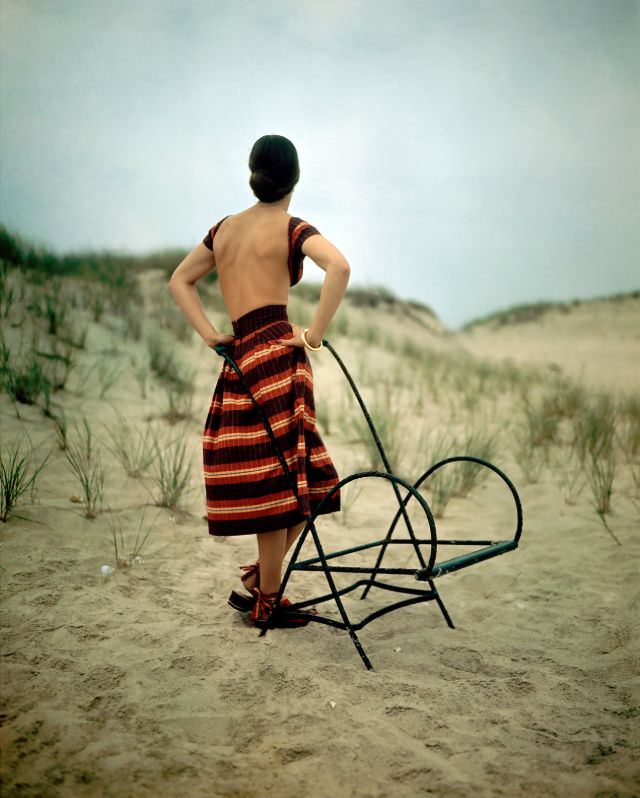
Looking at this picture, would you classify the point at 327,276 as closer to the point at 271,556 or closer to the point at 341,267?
the point at 341,267

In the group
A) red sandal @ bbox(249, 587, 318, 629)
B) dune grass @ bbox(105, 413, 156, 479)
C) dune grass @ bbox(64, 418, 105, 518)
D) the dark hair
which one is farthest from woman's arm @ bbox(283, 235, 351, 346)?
dune grass @ bbox(105, 413, 156, 479)

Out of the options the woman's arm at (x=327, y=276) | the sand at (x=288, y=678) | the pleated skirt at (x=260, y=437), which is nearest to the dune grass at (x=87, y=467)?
the sand at (x=288, y=678)

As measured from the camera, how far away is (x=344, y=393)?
22.4ft

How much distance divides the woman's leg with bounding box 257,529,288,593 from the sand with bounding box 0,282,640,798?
21 centimetres

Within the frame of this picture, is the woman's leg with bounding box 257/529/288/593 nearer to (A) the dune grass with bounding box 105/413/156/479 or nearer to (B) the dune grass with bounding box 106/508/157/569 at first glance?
(B) the dune grass with bounding box 106/508/157/569

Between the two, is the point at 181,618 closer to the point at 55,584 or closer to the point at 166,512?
the point at 55,584

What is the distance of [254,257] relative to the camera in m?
2.47

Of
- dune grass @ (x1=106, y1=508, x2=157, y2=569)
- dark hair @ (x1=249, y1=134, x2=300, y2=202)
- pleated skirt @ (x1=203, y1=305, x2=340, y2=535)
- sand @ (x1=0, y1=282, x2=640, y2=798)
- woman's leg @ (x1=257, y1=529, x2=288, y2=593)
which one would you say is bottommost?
sand @ (x1=0, y1=282, x2=640, y2=798)

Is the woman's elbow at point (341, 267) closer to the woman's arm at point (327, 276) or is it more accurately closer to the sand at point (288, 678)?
the woman's arm at point (327, 276)

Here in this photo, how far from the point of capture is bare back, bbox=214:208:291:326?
2451 mm

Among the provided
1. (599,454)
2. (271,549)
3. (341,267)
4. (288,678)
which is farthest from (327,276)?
(599,454)

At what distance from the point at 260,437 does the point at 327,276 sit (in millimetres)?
687

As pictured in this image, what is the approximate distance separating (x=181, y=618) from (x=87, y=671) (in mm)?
531

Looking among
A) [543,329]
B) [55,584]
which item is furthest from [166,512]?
[543,329]
